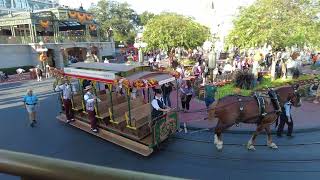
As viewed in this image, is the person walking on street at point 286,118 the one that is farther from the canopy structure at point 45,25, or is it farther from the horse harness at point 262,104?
the canopy structure at point 45,25

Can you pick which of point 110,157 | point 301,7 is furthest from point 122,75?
point 301,7

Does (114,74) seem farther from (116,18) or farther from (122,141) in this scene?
(116,18)

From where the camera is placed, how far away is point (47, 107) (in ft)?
51.5

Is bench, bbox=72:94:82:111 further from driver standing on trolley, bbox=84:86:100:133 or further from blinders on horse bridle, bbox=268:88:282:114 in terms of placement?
A: blinders on horse bridle, bbox=268:88:282:114

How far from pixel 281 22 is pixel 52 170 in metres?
17.7

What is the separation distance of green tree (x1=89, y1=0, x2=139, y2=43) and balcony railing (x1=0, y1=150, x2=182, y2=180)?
61.4m

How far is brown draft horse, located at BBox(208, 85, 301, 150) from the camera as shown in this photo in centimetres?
829

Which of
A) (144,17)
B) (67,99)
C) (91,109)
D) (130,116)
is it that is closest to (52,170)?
(130,116)

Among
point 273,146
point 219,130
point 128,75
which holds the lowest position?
point 273,146

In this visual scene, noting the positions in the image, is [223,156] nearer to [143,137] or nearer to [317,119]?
[143,137]

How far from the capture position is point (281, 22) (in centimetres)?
1653

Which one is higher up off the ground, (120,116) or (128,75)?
(128,75)

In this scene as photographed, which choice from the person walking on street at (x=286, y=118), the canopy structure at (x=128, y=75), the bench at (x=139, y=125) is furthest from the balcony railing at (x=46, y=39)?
Result: the person walking on street at (x=286, y=118)

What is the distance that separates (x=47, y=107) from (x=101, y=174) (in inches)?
629
